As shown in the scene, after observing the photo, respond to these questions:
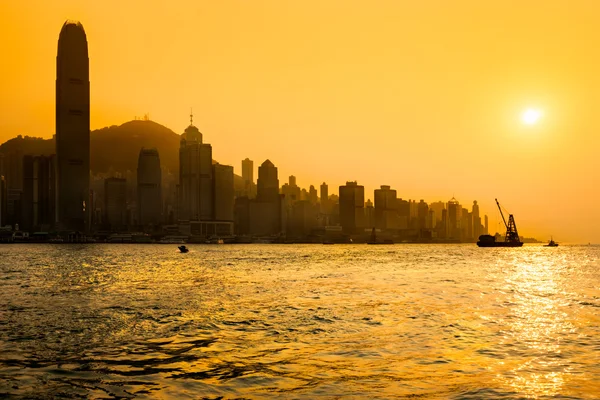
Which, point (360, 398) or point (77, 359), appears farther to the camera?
point (77, 359)

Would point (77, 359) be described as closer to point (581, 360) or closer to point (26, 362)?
point (26, 362)

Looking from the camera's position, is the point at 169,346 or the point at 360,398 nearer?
the point at 360,398

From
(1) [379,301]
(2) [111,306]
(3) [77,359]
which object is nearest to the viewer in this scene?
(3) [77,359]

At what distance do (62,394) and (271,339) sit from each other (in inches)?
663

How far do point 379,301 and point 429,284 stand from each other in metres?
29.6

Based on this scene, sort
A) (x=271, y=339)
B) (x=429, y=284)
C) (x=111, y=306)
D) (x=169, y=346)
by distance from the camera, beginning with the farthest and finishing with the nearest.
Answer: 1. (x=429, y=284)
2. (x=111, y=306)
3. (x=271, y=339)
4. (x=169, y=346)

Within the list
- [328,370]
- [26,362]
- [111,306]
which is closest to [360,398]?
[328,370]

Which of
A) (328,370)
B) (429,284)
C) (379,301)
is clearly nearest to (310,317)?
(379,301)

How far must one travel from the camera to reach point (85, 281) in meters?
96.6

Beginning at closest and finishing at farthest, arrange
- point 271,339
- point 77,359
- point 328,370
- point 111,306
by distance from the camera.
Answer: point 328,370, point 77,359, point 271,339, point 111,306

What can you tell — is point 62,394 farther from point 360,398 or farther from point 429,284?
point 429,284

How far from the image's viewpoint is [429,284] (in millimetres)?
93375

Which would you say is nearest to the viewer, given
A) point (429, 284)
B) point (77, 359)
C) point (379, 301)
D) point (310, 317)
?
point (77, 359)

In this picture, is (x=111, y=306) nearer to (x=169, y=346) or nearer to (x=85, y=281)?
(x=169, y=346)
